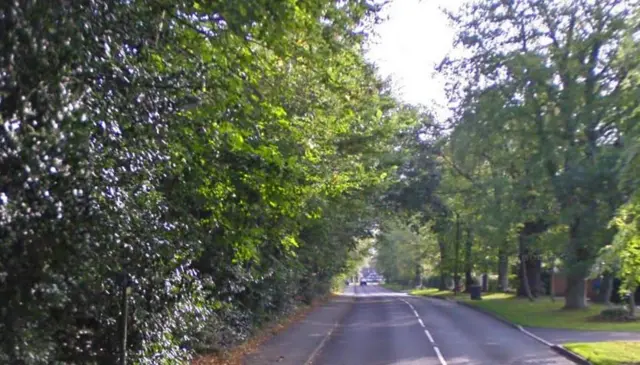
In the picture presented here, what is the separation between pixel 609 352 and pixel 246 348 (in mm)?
8771

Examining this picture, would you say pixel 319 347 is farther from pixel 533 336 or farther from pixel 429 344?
pixel 533 336

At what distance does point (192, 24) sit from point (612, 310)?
26.9 m

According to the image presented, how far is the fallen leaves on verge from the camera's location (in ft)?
56.1

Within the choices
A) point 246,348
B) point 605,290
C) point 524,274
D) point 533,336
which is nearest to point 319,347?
point 246,348

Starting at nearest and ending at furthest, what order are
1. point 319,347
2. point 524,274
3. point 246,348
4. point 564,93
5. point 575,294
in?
1. point 246,348
2. point 319,347
3. point 564,93
4. point 575,294
5. point 524,274

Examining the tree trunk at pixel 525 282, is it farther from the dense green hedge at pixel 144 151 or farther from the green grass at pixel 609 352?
the dense green hedge at pixel 144 151

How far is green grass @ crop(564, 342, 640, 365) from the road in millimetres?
678

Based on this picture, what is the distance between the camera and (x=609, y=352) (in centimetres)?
1958

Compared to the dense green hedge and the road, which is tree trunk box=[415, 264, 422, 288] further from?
the dense green hedge

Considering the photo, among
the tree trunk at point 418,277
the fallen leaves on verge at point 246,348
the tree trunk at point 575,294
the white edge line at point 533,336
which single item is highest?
the tree trunk at point 418,277

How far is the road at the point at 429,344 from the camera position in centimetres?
1917

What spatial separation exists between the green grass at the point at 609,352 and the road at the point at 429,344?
26.7 inches

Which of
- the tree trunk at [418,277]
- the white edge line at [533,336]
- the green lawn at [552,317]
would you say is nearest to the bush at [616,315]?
the green lawn at [552,317]

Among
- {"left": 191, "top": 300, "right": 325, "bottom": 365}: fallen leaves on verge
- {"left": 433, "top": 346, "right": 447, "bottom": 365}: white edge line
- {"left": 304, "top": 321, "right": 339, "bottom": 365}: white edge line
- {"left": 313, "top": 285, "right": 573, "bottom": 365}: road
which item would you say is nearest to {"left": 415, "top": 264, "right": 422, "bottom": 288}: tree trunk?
{"left": 313, "top": 285, "right": 573, "bottom": 365}: road
